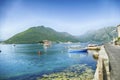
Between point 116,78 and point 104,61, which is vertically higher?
point 104,61

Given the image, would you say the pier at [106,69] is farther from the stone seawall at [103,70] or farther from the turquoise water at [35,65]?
the turquoise water at [35,65]

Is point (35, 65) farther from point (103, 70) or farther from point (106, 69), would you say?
point (106, 69)

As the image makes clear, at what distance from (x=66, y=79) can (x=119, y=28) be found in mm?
47083

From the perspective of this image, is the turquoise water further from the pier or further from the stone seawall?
the stone seawall

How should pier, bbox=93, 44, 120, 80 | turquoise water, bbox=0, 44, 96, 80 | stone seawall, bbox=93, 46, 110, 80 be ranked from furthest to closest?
turquoise water, bbox=0, 44, 96, 80 < pier, bbox=93, 44, 120, 80 < stone seawall, bbox=93, 46, 110, 80

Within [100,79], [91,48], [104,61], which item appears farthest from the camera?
[91,48]

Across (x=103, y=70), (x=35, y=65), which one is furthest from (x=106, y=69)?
(x=35, y=65)

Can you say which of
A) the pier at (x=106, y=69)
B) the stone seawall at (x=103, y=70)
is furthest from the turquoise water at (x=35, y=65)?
the stone seawall at (x=103, y=70)

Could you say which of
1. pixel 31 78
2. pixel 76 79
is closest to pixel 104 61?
pixel 76 79

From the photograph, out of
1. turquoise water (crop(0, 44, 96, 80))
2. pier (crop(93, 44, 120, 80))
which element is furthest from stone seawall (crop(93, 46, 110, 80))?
turquoise water (crop(0, 44, 96, 80))

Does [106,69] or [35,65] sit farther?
[35,65]

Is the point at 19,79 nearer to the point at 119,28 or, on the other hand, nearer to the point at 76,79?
the point at 76,79

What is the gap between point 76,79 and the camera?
→ 77.7 ft

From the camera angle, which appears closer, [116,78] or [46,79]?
[116,78]
